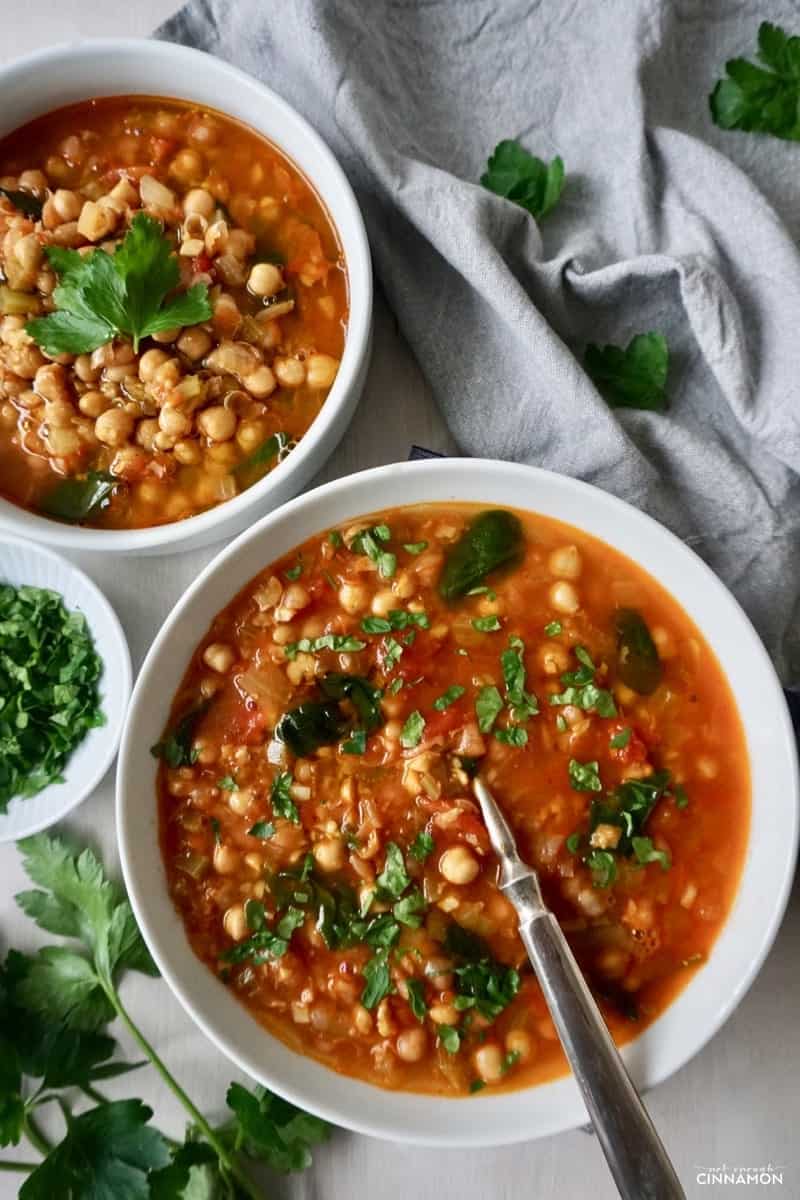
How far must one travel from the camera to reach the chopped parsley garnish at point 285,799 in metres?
2.68

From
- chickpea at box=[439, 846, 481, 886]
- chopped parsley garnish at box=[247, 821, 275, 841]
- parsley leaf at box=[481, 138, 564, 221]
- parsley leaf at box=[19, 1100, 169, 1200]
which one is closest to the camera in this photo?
chickpea at box=[439, 846, 481, 886]

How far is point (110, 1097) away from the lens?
3.09m

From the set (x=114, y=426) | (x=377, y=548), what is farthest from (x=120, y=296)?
(x=377, y=548)

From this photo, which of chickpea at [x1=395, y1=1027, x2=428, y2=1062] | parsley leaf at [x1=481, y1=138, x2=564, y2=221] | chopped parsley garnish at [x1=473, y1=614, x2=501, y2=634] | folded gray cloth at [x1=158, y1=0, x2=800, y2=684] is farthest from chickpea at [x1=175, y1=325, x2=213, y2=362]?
chickpea at [x1=395, y1=1027, x2=428, y2=1062]

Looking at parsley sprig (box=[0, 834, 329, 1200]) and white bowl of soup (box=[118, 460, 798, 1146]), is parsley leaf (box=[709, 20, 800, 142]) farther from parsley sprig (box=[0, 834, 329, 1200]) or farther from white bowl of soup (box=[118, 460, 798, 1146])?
parsley sprig (box=[0, 834, 329, 1200])

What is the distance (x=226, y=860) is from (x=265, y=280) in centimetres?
150

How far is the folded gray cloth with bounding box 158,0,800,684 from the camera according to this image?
2.85 m

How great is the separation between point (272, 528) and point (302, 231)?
88 centimetres

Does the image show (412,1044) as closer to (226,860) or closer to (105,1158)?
(226,860)

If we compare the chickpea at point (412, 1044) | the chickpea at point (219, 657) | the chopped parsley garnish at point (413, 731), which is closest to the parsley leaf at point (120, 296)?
the chickpea at point (219, 657)

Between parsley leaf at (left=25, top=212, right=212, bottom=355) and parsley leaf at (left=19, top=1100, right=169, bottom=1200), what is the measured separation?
2.02 meters

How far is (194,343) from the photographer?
288cm

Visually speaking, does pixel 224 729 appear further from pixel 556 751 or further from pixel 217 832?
pixel 556 751

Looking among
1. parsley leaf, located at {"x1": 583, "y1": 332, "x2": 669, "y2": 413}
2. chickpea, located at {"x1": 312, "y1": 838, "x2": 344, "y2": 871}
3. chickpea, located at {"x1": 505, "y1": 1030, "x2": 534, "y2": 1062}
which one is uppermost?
parsley leaf, located at {"x1": 583, "y1": 332, "x2": 669, "y2": 413}
